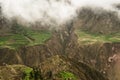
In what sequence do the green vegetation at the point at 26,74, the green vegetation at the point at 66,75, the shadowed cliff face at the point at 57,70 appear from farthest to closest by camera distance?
the shadowed cliff face at the point at 57,70, the green vegetation at the point at 66,75, the green vegetation at the point at 26,74

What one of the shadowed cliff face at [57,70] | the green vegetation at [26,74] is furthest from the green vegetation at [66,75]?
the green vegetation at [26,74]

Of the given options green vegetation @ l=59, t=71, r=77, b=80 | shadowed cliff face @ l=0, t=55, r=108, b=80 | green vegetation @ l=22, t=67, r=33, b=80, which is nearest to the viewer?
green vegetation @ l=22, t=67, r=33, b=80

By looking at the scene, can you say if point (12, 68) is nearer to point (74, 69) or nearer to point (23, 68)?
point (23, 68)

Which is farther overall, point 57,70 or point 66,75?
point 57,70

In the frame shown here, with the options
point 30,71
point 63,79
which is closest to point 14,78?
point 30,71

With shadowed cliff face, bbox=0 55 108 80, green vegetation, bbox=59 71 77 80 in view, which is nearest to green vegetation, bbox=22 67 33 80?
shadowed cliff face, bbox=0 55 108 80

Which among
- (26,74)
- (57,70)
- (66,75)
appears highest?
(26,74)

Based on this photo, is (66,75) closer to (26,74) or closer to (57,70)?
(57,70)

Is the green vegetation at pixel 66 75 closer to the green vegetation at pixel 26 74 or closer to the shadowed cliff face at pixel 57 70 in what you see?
the shadowed cliff face at pixel 57 70

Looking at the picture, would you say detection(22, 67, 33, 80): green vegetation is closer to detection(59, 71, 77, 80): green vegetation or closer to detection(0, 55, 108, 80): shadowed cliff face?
detection(0, 55, 108, 80): shadowed cliff face

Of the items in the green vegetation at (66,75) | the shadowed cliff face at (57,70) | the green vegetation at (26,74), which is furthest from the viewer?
the shadowed cliff face at (57,70)

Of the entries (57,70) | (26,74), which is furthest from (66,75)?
(26,74)
